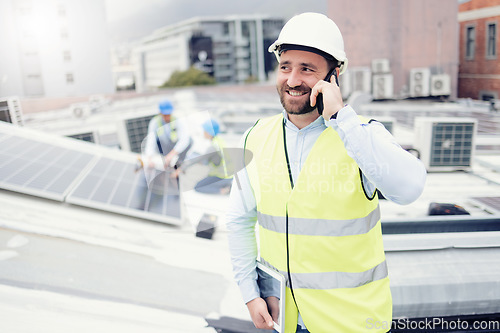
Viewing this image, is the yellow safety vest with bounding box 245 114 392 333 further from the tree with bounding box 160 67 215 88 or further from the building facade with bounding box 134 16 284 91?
the building facade with bounding box 134 16 284 91

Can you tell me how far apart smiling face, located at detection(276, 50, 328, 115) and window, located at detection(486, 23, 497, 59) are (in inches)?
824

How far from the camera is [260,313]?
53.0 inches

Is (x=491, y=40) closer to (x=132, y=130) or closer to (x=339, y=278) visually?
(x=132, y=130)

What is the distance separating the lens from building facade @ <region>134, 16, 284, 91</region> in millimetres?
69375

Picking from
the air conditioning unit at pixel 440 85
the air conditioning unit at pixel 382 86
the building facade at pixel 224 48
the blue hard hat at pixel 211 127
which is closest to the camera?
the blue hard hat at pixel 211 127

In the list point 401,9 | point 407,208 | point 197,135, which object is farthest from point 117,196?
point 401,9

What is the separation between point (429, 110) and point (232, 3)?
94874mm

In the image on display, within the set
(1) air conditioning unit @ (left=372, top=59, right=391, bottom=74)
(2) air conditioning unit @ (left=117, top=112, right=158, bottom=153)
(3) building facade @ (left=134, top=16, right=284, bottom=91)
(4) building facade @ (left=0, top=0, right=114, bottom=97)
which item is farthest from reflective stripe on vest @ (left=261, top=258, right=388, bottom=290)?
(3) building facade @ (left=134, top=16, right=284, bottom=91)

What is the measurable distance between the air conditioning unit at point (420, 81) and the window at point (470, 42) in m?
4.12

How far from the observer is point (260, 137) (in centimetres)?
138

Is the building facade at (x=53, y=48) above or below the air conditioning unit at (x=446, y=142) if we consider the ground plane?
above

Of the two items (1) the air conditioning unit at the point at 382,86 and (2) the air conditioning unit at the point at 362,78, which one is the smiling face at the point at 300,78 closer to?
(2) the air conditioning unit at the point at 362,78

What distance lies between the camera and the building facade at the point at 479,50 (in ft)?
60.2

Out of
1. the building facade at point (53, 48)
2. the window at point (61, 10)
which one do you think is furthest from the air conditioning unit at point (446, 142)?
the window at point (61, 10)
